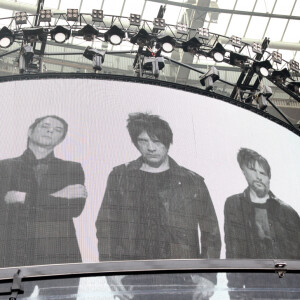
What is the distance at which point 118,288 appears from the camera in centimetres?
603

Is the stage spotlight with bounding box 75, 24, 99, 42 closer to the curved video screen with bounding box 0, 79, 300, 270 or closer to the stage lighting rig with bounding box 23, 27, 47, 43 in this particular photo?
the stage lighting rig with bounding box 23, 27, 47, 43

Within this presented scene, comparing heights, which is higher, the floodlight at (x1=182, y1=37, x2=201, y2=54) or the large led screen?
the floodlight at (x1=182, y1=37, x2=201, y2=54)

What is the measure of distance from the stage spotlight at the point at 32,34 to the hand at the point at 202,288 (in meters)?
10.2

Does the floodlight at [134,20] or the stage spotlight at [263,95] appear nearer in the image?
the stage spotlight at [263,95]

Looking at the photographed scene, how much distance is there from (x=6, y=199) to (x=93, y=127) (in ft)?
6.88

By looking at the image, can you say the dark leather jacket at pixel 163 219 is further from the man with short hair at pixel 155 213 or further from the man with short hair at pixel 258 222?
the man with short hair at pixel 258 222

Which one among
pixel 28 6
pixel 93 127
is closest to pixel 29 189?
pixel 93 127

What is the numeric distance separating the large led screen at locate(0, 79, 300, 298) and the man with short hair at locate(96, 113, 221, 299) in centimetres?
2

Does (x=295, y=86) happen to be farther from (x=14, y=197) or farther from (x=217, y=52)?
(x=14, y=197)

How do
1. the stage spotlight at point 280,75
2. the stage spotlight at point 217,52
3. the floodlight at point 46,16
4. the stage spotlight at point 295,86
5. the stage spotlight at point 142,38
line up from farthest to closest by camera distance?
the stage spotlight at point 295,86 → the stage spotlight at point 280,75 → the stage spotlight at point 217,52 → the stage spotlight at point 142,38 → the floodlight at point 46,16

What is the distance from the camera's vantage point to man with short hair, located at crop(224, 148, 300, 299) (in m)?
9.33

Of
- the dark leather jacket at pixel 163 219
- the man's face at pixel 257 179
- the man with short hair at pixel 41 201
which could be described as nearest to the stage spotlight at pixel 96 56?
the man with short hair at pixel 41 201

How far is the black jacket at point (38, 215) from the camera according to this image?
8.34 metres

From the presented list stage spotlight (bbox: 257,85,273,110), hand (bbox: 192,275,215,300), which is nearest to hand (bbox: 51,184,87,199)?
hand (bbox: 192,275,215,300)
